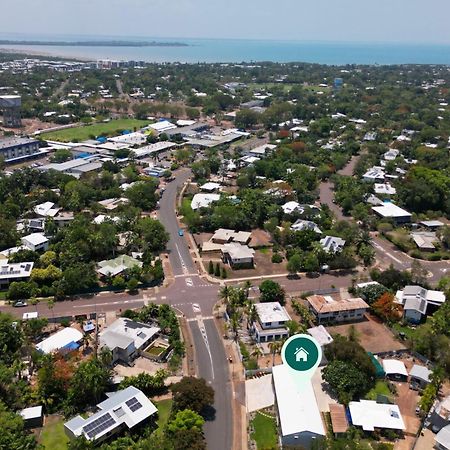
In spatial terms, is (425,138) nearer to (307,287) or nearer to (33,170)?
(307,287)

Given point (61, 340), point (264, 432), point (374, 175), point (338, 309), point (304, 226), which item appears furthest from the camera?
point (374, 175)

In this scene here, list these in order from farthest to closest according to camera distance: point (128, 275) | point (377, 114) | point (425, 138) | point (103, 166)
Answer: point (377, 114)
point (425, 138)
point (103, 166)
point (128, 275)

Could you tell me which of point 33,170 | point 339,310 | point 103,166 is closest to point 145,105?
point 103,166

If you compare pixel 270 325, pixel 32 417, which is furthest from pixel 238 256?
pixel 32 417

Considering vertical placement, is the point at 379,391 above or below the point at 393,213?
below

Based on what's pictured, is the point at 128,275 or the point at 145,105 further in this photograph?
the point at 145,105

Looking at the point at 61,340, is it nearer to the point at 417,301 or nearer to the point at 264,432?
the point at 264,432

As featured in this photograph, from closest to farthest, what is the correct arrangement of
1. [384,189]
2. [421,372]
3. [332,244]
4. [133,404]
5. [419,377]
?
[133,404], [419,377], [421,372], [332,244], [384,189]
